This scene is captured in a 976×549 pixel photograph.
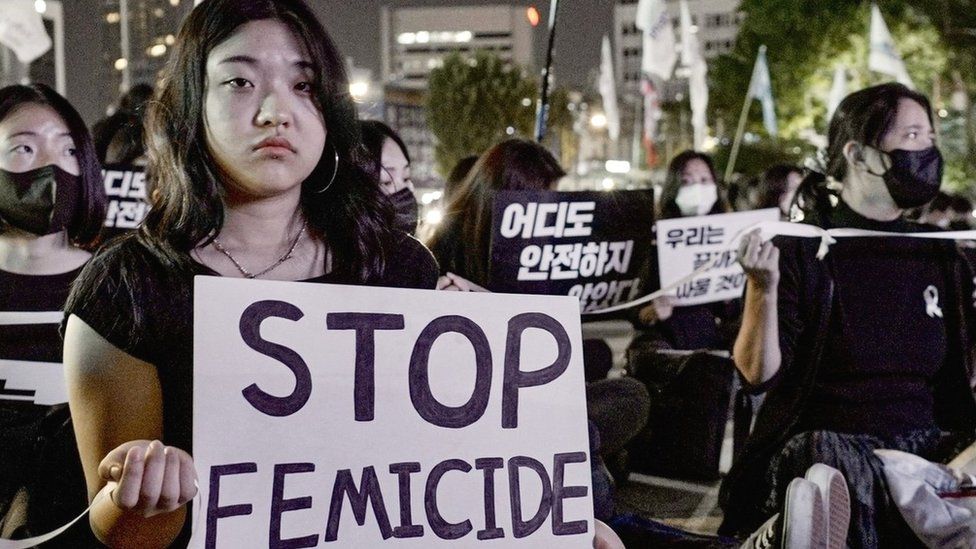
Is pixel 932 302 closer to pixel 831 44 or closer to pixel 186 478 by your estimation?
pixel 186 478

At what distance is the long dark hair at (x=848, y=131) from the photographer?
3777 millimetres

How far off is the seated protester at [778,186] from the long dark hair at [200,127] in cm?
698

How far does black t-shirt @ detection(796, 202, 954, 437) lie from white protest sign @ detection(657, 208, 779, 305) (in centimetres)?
269

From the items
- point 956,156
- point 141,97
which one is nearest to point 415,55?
point 956,156

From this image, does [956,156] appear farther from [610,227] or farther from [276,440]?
[276,440]

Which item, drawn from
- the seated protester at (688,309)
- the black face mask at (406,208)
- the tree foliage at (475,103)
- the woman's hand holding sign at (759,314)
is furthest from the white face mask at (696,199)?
the tree foliage at (475,103)

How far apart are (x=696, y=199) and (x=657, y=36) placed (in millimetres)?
11147

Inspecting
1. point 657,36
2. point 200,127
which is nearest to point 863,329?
point 200,127

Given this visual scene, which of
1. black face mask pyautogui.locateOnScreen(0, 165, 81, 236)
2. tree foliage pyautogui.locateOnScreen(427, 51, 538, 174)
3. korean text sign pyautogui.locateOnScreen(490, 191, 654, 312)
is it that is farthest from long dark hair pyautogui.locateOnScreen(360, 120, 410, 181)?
tree foliage pyautogui.locateOnScreen(427, 51, 538, 174)

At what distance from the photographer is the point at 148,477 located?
170 cm

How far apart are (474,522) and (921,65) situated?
104 feet

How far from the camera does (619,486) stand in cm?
640

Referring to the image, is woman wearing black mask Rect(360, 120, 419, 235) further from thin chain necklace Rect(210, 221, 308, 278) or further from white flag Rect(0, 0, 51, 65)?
white flag Rect(0, 0, 51, 65)

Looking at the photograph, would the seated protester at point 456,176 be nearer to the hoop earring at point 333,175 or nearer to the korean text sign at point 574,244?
the korean text sign at point 574,244
